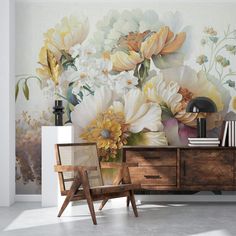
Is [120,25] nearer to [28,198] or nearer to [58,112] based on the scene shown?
[58,112]

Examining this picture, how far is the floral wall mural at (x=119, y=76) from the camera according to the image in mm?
7715

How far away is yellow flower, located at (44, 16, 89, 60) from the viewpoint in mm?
7789

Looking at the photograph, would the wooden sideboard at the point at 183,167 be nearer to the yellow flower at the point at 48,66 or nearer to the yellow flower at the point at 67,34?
the yellow flower at the point at 48,66

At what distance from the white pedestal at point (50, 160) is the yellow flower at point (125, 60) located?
3.49 feet

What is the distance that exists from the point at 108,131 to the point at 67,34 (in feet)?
4.45

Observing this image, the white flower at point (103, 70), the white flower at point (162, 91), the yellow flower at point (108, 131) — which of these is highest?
the white flower at point (103, 70)

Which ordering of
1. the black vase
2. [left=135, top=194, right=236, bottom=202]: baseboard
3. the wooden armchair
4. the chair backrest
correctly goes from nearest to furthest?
the wooden armchair < the chair backrest < the black vase < [left=135, top=194, right=236, bottom=202]: baseboard

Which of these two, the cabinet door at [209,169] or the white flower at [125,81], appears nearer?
the cabinet door at [209,169]

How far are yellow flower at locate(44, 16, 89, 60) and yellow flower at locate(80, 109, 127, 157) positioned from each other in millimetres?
979

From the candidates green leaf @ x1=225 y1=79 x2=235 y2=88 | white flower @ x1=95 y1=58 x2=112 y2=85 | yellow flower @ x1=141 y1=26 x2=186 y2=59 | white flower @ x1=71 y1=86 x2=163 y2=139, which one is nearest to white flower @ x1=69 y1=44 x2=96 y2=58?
white flower @ x1=95 y1=58 x2=112 y2=85

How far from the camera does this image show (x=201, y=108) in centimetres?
725

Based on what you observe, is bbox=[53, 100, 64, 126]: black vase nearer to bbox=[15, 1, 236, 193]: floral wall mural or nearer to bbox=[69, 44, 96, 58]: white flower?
bbox=[15, 1, 236, 193]: floral wall mural

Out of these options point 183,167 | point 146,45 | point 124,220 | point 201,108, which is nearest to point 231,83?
point 201,108

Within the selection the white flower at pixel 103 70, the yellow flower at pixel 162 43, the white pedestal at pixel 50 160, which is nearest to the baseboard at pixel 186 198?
the white pedestal at pixel 50 160
